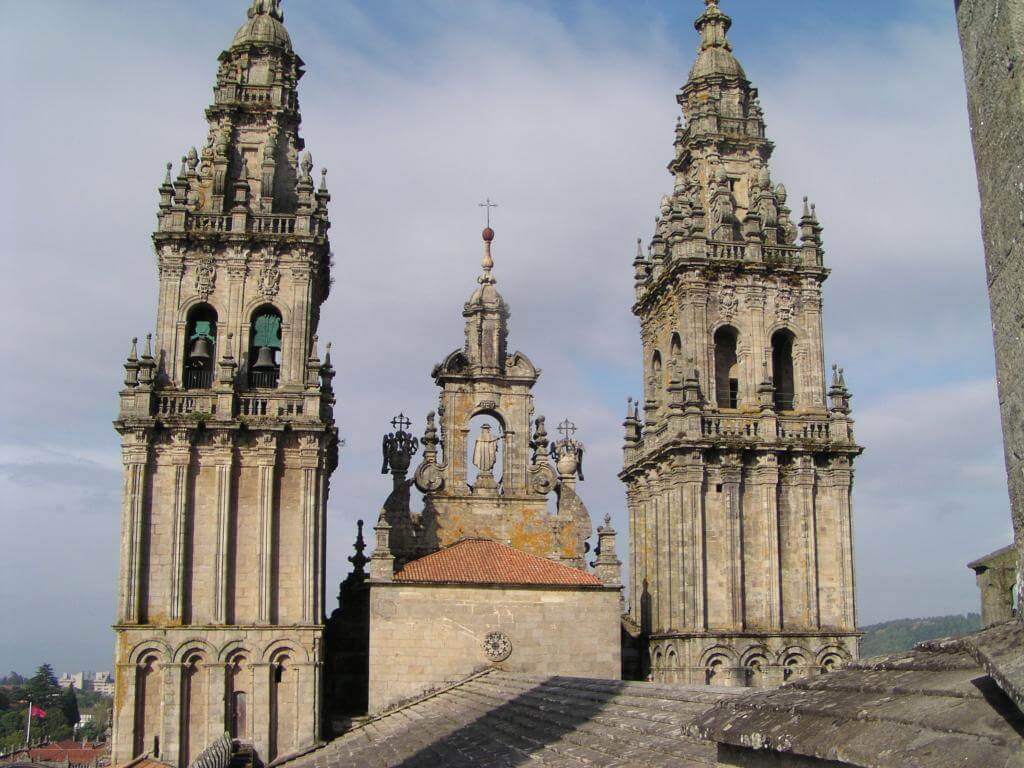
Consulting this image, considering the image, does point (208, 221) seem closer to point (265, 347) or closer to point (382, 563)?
point (265, 347)

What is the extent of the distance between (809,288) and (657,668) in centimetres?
1222

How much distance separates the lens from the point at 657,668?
115 ft

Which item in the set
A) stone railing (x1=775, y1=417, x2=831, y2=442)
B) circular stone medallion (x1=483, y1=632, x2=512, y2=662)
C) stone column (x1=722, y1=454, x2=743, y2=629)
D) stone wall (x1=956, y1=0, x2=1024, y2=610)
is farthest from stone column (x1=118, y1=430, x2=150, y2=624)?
stone wall (x1=956, y1=0, x2=1024, y2=610)

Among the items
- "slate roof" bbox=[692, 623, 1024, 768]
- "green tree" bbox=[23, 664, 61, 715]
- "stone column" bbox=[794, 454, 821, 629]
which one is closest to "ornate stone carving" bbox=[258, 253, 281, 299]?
"stone column" bbox=[794, 454, 821, 629]

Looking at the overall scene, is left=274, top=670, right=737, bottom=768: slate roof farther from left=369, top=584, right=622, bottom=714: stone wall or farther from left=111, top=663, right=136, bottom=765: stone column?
left=111, top=663, right=136, bottom=765: stone column

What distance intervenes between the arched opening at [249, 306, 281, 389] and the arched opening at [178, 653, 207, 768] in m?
7.88

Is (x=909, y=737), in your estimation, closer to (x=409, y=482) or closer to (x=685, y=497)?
(x=685, y=497)

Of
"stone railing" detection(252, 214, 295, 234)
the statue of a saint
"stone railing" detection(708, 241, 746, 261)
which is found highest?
"stone railing" detection(252, 214, 295, 234)

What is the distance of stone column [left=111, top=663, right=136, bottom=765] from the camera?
99.0 ft

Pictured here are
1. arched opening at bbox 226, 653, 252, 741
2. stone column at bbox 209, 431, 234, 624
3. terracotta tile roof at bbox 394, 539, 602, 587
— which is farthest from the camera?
terracotta tile roof at bbox 394, 539, 602, 587

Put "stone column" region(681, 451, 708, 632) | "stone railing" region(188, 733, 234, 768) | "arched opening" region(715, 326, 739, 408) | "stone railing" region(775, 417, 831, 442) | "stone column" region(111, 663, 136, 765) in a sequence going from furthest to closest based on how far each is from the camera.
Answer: "arched opening" region(715, 326, 739, 408) → "stone railing" region(775, 417, 831, 442) → "stone column" region(681, 451, 708, 632) → "stone column" region(111, 663, 136, 765) → "stone railing" region(188, 733, 234, 768)

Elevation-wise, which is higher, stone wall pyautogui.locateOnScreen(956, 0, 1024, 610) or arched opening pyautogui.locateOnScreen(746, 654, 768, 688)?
stone wall pyautogui.locateOnScreen(956, 0, 1024, 610)

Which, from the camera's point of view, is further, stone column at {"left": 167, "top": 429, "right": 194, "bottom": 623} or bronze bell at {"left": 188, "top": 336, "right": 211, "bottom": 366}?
bronze bell at {"left": 188, "top": 336, "right": 211, "bottom": 366}

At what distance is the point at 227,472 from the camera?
32281 millimetres
